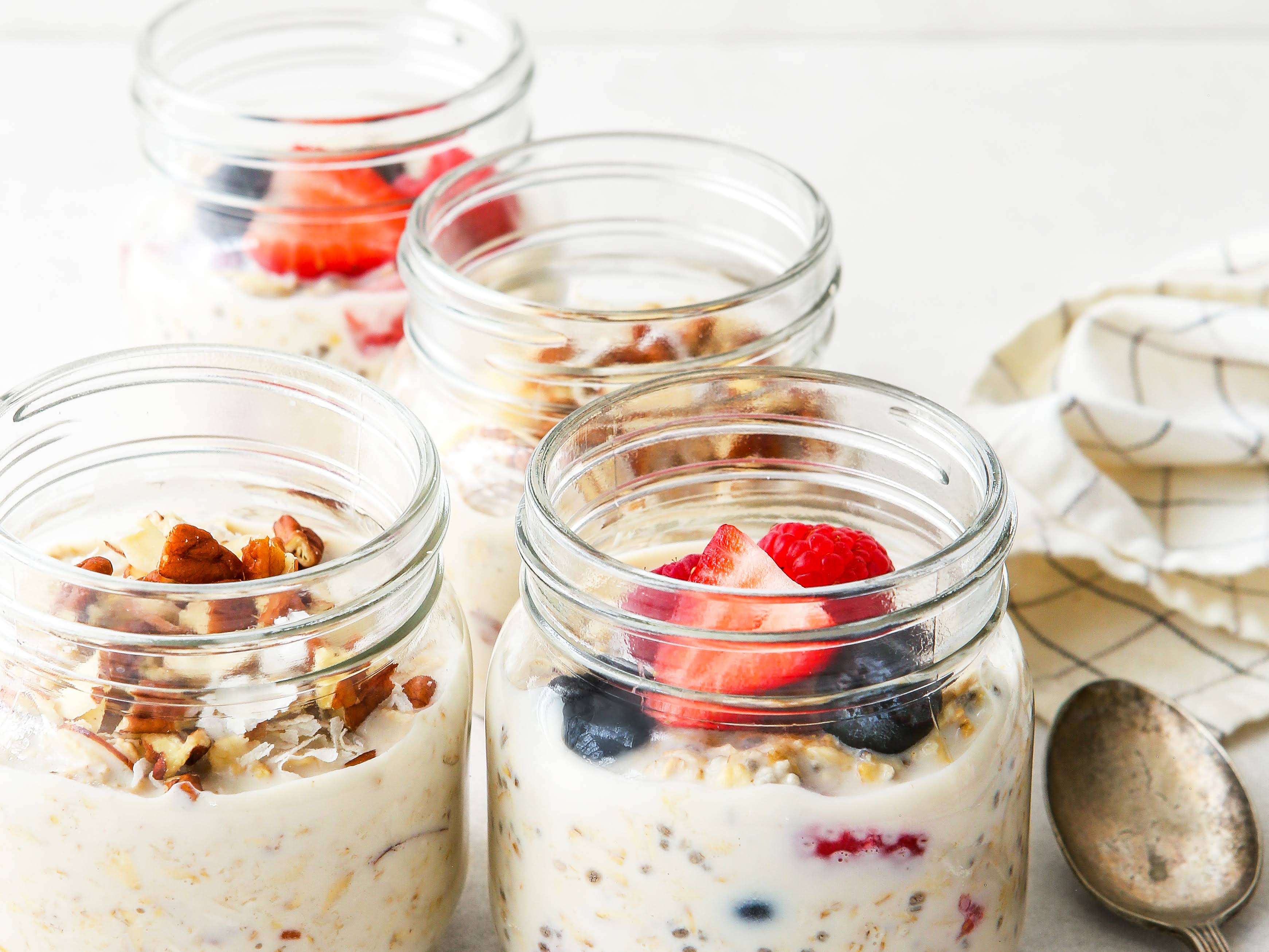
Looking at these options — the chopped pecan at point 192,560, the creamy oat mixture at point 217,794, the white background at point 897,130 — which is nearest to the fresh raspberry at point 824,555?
the creamy oat mixture at point 217,794

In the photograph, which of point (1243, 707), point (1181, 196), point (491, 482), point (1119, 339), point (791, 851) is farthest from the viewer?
point (1181, 196)

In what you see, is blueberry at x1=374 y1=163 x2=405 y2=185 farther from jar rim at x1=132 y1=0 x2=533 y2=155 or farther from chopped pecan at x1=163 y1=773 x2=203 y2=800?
chopped pecan at x1=163 y1=773 x2=203 y2=800

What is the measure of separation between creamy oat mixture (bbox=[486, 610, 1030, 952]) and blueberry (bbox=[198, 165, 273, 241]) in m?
0.66

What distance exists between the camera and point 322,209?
1418 mm

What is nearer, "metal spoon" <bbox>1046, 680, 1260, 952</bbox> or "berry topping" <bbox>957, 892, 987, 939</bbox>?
"berry topping" <bbox>957, 892, 987, 939</bbox>

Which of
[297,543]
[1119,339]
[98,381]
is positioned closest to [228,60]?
[98,381]

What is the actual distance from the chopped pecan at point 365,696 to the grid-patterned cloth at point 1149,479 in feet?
2.15

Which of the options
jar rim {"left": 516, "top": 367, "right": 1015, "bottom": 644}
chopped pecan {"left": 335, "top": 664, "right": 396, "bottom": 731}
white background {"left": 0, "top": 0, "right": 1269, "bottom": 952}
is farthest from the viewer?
white background {"left": 0, "top": 0, "right": 1269, "bottom": 952}

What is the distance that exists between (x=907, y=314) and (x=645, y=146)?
0.62 meters

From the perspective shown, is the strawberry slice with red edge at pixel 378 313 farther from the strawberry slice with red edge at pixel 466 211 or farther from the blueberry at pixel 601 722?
the blueberry at pixel 601 722

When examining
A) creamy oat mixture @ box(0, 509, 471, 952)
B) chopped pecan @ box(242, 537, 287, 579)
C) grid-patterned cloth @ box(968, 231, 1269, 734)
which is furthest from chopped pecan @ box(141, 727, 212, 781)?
grid-patterned cloth @ box(968, 231, 1269, 734)

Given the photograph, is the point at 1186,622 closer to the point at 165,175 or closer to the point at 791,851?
the point at 791,851

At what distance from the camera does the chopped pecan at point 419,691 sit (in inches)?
38.4

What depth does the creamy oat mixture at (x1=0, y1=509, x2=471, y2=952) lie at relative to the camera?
2.93 ft
